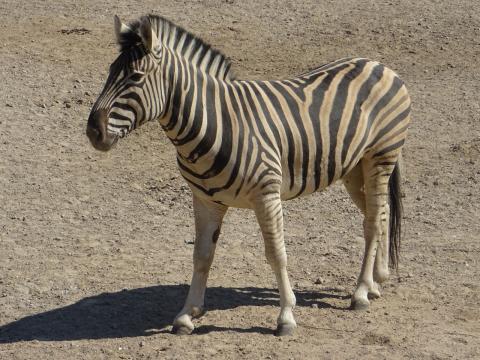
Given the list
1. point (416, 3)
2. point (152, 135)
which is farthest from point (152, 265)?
point (416, 3)

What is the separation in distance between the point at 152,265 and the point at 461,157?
13.5 feet

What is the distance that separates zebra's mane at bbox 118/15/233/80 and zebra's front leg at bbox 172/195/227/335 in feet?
3.10

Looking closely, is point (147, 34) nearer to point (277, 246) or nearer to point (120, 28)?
point (120, 28)

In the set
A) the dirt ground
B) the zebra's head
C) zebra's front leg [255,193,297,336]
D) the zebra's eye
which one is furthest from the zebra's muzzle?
the dirt ground

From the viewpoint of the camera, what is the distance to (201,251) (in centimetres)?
696

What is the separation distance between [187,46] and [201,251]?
1.50 m

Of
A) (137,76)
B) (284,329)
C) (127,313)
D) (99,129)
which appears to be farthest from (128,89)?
(284,329)

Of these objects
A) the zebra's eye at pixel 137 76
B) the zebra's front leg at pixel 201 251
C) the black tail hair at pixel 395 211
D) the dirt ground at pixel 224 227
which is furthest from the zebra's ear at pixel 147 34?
the black tail hair at pixel 395 211

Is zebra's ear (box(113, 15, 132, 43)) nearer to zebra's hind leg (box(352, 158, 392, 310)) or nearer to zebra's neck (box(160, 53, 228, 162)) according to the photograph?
zebra's neck (box(160, 53, 228, 162))

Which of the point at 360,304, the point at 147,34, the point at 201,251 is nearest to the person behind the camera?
the point at 147,34

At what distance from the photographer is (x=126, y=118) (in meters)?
6.18

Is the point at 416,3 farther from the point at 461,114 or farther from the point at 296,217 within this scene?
the point at 296,217

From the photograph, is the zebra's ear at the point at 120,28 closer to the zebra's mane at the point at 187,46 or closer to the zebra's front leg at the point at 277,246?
the zebra's mane at the point at 187,46

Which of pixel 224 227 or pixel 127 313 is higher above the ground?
pixel 224 227
